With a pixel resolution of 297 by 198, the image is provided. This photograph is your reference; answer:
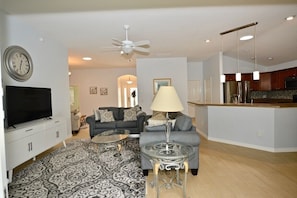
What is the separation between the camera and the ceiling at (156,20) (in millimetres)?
2818

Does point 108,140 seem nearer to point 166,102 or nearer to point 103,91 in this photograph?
point 166,102

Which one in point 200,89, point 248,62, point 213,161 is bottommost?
point 213,161

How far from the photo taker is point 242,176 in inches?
108

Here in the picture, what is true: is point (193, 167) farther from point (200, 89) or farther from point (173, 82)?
point (200, 89)

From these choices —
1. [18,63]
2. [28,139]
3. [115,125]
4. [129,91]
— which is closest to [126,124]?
[115,125]

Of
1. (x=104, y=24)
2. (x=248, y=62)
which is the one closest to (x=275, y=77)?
(x=248, y=62)

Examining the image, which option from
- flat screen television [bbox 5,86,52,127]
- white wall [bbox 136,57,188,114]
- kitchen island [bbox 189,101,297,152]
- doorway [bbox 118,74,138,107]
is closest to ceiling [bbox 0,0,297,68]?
flat screen television [bbox 5,86,52,127]

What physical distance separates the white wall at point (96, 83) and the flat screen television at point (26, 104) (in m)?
4.92

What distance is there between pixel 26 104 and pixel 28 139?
2.20 feet

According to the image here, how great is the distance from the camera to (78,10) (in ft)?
9.75

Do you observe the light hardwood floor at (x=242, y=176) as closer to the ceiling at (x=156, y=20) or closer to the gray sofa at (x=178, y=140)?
the gray sofa at (x=178, y=140)

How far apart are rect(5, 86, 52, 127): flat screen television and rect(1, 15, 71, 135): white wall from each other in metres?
0.27

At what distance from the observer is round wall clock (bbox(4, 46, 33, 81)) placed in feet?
10.4

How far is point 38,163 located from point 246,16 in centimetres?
482
